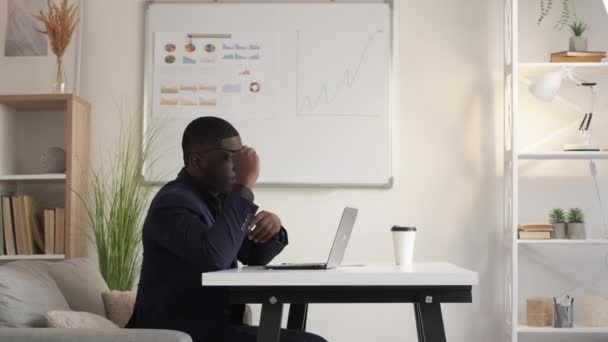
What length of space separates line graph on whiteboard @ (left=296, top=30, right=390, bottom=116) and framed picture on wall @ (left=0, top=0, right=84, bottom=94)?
121 centimetres

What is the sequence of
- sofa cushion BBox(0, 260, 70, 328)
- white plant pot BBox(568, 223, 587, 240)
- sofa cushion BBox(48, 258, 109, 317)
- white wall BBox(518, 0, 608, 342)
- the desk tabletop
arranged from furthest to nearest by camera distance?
1. white wall BBox(518, 0, 608, 342)
2. white plant pot BBox(568, 223, 587, 240)
3. sofa cushion BBox(48, 258, 109, 317)
4. sofa cushion BBox(0, 260, 70, 328)
5. the desk tabletop

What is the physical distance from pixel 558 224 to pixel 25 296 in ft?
9.40

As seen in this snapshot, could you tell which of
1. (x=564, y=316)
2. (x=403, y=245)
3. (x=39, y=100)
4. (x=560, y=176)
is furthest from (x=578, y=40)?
(x=39, y=100)

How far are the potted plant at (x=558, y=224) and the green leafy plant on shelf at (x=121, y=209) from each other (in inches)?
80.6

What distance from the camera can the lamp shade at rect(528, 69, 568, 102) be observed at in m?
4.48

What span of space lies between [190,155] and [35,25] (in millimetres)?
2563

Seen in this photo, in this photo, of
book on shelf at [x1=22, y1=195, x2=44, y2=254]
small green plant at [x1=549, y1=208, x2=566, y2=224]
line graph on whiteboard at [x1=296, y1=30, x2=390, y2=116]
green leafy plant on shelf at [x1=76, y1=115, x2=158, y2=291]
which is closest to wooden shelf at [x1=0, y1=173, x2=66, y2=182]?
book on shelf at [x1=22, y1=195, x2=44, y2=254]

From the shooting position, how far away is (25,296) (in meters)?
2.54

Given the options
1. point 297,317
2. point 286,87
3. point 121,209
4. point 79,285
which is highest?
point 286,87

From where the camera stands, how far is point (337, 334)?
4.84m

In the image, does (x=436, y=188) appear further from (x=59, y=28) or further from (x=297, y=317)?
(x=59, y=28)

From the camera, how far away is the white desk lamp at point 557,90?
4477 mm

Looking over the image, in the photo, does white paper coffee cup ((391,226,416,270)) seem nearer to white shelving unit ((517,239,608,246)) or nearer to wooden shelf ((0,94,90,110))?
white shelving unit ((517,239,608,246))

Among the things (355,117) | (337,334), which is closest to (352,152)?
(355,117)
